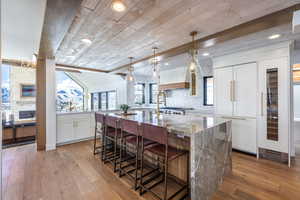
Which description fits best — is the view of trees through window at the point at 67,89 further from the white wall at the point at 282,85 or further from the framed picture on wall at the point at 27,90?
the white wall at the point at 282,85

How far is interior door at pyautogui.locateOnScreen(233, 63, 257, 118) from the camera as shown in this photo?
10.2 feet

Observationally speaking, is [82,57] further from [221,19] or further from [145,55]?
[221,19]

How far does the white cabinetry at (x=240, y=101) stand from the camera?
3.12m

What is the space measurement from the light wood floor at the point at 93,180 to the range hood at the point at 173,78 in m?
2.74

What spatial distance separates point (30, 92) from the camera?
5859 mm

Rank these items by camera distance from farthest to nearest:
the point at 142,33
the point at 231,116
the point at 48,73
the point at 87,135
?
1. the point at 87,135
2. the point at 48,73
3. the point at 231,116
4. the point at 142,33

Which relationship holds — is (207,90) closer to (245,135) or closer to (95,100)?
(245,135)

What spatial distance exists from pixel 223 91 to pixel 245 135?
111 cm

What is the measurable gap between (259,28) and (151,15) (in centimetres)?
154

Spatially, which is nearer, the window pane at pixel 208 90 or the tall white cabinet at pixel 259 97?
the tall white cabinet at pixel 259 97

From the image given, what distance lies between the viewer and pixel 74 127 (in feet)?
13.8

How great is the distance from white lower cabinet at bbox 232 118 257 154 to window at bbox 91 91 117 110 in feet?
15.7

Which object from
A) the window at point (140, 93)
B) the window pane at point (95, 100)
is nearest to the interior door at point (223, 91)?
the window at point (140, 93)

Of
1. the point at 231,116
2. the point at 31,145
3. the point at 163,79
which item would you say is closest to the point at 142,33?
the point at 231,116
